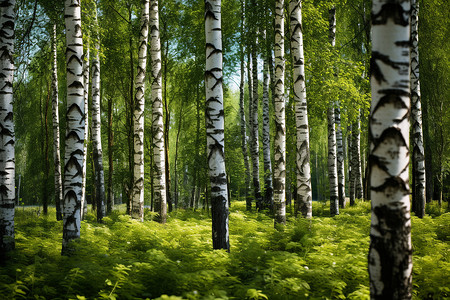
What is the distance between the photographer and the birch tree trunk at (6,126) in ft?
18.2

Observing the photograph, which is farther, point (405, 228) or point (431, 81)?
point (431, 81)

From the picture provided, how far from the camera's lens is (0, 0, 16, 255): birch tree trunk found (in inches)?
219

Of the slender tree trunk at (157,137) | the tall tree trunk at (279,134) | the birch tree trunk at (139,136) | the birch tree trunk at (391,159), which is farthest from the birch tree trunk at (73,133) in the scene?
the tall tree trunk at (279,134)

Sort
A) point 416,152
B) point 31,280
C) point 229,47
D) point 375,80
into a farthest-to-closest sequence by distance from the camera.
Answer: point 229,47, point 416,152, point 31,280, point 375,80

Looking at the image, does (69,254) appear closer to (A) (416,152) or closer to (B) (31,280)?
(B) (31,280)

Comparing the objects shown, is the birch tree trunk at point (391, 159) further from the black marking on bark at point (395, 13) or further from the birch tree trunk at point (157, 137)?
the birch tree trunk at point (157, 137)

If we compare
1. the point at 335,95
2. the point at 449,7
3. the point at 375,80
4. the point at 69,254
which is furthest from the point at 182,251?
the point at 449,7

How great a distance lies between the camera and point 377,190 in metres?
2.45

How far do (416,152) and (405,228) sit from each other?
8.81m

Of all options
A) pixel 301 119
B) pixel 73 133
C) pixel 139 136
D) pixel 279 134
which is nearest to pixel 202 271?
pixel 73 133

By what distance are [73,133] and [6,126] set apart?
1.50 metres

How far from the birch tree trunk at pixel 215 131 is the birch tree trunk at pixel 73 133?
2177mm

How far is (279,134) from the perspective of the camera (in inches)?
315

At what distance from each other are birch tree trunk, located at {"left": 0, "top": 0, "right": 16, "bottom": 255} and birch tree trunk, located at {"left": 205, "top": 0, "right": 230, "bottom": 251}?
3.64m
